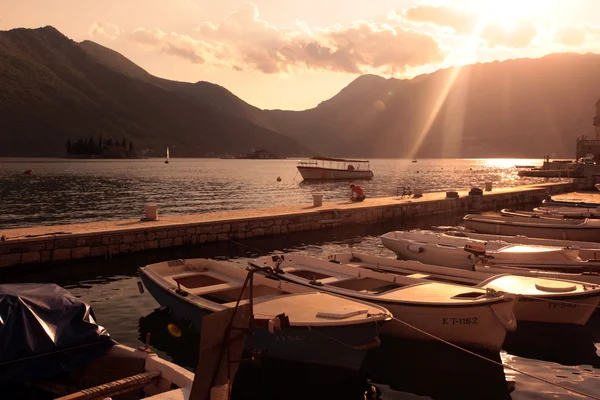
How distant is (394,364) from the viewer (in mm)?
11805

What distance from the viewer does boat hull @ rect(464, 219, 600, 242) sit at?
24.5 meters

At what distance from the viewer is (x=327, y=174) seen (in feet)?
317

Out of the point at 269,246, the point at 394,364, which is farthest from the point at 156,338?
the point at 269,246

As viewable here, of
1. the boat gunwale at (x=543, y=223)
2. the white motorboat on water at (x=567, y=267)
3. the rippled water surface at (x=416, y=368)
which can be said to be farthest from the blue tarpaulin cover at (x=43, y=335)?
the boat gunwale at (x=543, y=223)

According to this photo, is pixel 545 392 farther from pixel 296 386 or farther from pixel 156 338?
pixel 156 338

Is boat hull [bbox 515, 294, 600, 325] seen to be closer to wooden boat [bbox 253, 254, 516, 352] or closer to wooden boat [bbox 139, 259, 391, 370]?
wooden boat [bbox 253, 254, 516, 352]

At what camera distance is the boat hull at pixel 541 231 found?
80.3ft

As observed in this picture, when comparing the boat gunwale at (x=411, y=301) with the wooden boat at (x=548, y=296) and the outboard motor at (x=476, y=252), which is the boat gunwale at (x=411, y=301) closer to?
the wooden boat at (x=548, y=296)

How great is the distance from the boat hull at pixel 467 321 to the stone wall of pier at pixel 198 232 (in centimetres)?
1506

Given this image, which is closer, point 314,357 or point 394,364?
point 314,357

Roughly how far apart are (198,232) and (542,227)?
1729 cm

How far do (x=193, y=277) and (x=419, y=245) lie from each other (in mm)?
8588

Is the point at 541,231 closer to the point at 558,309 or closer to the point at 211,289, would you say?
the point at 558,309

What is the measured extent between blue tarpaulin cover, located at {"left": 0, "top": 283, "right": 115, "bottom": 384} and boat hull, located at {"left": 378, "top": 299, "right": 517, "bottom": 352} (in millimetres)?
6552
